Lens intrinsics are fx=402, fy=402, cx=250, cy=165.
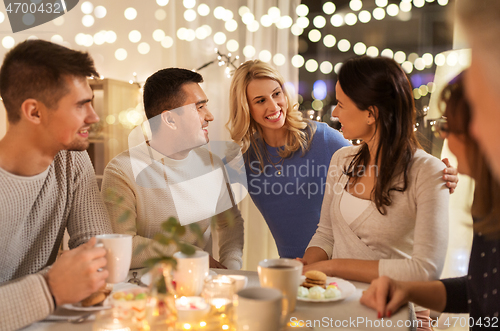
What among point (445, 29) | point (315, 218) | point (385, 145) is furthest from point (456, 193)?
point (445, 29)

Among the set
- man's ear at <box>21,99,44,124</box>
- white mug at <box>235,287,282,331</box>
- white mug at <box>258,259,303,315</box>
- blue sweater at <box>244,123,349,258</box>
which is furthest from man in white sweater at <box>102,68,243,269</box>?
white mug at <box>235,287,282,331</box>

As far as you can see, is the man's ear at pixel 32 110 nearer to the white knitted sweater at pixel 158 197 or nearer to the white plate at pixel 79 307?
the white knitted sweater at pixel 158 197

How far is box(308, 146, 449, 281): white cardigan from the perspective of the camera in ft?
3.39

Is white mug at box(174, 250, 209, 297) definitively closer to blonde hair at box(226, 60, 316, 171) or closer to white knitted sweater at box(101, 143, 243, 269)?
white knitted sweater at box(101, 143, 243, 269)

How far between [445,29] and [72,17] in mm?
2446

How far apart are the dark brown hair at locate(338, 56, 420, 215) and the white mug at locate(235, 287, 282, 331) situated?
0.64 m

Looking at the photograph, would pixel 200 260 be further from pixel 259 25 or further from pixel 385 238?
pixel 259 25

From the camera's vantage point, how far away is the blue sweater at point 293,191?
72.3 inches

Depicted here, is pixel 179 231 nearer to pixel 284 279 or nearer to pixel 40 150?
pixel 284 279

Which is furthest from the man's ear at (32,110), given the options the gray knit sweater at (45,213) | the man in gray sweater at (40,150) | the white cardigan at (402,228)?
the white cardigan at (402,228)

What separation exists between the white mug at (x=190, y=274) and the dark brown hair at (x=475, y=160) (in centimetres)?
56

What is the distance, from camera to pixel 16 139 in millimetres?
1035

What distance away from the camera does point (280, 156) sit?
1.86 meters

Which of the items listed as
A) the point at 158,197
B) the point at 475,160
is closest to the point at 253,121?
the point at 158,197
